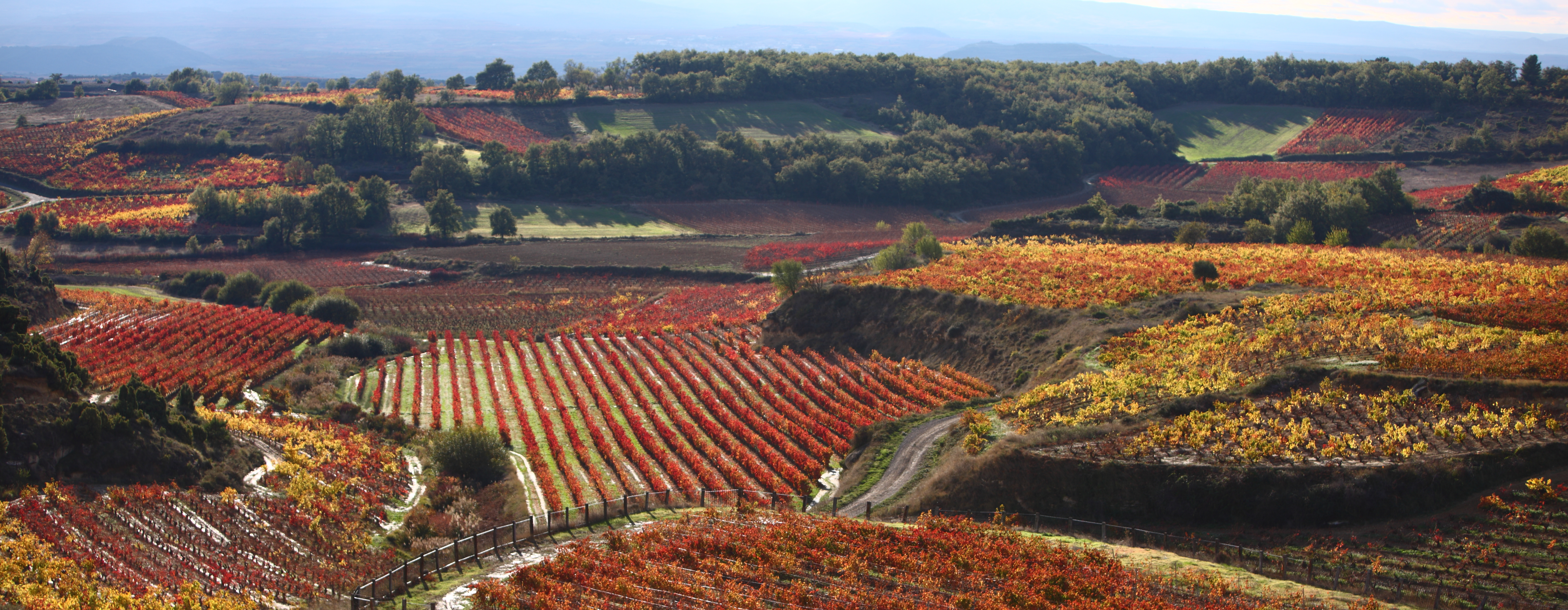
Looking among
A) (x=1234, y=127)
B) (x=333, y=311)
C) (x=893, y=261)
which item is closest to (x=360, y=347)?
(x=333, y=311)

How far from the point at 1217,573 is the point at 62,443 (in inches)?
1184

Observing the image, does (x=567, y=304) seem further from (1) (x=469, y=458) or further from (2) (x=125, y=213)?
(2) (x=125, y=213)

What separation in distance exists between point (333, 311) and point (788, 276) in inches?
1200

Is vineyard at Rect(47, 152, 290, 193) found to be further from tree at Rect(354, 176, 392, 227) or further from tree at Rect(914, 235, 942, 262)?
tree at Rect(914, 235, 942, 262)

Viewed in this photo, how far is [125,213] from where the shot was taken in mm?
96688

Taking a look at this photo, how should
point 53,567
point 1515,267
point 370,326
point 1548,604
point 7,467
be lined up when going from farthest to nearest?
point 370,326
point 1515,267
point 7,467
point 53,567
point 1548,604

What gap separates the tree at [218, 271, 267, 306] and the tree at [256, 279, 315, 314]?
99.0 inches

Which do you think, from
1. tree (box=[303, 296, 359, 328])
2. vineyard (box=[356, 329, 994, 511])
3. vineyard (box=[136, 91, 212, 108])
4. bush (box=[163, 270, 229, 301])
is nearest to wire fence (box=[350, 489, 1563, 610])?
vineyard (box=[356, 329, 994, 511])

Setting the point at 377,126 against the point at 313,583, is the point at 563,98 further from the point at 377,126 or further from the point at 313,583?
the point at 313,583

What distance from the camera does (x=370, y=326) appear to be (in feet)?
198

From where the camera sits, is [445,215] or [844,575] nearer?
[844,575]

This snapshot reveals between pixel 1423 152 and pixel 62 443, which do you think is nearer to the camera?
pixel 62 443

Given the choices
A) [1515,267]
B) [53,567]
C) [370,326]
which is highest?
[1515,267]

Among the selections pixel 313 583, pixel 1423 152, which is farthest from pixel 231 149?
pixel 1423 152
